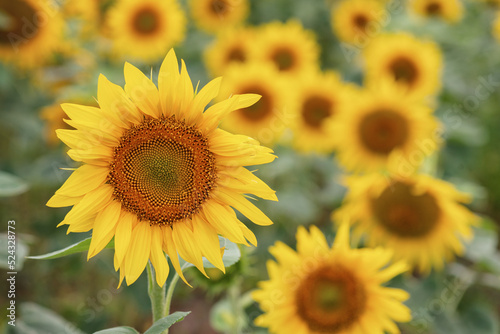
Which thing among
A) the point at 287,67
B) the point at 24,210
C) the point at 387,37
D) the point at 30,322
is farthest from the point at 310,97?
the point at 30,322

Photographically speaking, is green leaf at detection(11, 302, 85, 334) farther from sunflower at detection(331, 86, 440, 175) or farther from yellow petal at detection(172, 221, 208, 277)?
sunflower at detection(331, 86, 440, 175)

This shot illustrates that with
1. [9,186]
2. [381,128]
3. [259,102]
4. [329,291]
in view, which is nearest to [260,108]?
[259,102]

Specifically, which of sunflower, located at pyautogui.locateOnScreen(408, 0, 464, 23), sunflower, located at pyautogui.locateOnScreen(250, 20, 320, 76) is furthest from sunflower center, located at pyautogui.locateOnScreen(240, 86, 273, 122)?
sunflower, located at pyautogui.locateOnScreen(408, 0, 464, 23)

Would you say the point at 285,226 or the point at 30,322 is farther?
the point at 285,226

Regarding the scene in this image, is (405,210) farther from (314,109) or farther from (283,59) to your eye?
(283,59)

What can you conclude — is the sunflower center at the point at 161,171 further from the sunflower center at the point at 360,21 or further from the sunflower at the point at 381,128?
the sunflower center at the point at 360,21

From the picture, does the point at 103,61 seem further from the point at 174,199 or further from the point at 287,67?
the point at 174,199
